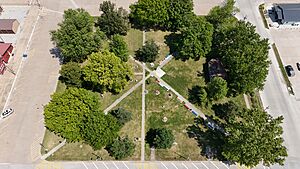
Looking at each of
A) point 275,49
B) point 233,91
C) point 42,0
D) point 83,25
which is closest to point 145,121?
point 233,91

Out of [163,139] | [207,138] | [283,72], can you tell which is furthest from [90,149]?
[283,72]

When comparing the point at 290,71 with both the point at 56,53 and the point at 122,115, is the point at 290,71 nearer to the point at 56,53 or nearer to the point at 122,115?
the point at 122,115

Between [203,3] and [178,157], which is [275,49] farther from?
[178,157]

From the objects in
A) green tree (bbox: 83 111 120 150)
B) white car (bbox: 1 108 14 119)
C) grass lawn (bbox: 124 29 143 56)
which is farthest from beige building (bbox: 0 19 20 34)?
green tree (bbox: 83 111 120 150)

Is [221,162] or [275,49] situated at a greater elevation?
[275,49]

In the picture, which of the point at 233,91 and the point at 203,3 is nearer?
the point at 233,91

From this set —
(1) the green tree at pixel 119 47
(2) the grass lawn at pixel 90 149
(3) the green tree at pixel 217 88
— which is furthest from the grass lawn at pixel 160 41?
(2) the grass lawn at pixel 90 149

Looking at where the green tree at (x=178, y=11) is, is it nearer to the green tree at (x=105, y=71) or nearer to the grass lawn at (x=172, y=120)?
the grass lawn at (x=172, y=120)
